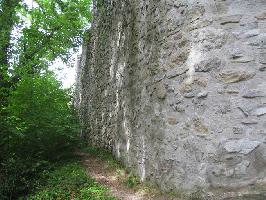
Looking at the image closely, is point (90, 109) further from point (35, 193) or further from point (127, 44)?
point (35, 193)

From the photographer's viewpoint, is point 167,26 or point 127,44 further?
point 127,44

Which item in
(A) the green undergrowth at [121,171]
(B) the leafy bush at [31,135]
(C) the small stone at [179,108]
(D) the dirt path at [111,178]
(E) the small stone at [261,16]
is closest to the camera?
(E) the small stone at [261,16]

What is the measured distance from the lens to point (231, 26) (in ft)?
13.9

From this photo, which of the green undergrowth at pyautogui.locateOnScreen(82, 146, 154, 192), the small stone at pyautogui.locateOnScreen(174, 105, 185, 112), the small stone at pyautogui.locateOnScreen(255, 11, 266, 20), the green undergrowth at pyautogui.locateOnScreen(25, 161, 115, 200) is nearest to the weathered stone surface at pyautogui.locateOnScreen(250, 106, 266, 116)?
the small stone at pyautogui.locateOnScreen(174, 105, 185, 112)

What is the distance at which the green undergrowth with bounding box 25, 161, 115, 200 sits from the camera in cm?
509

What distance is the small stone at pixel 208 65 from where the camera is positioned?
422cm

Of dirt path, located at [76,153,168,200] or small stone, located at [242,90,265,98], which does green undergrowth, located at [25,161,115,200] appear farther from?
small stone, located at [242,90,265,98]

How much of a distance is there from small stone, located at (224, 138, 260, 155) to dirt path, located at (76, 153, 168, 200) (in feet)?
3.92

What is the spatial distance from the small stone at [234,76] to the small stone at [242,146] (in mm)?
727

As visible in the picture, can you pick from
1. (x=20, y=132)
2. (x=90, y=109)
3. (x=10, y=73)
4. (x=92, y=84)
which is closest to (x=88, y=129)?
(x=90, y=109)

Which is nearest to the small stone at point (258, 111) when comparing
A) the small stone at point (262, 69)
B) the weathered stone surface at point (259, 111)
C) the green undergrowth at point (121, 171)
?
the weathered stone surface at point (259, 111)

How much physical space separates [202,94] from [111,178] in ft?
9.04

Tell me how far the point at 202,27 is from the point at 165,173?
2034 mm

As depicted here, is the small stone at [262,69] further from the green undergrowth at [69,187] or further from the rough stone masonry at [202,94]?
the green undergrowth at [69,187]
